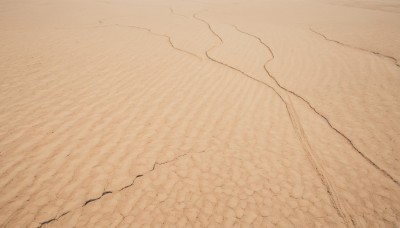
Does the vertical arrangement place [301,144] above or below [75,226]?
above

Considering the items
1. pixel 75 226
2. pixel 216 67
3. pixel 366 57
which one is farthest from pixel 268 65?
pixel 75 226

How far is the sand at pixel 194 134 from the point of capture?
2.84 m

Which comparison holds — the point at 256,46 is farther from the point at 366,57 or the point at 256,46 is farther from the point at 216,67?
the point at 366,57

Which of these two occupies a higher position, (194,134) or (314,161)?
(314,161)

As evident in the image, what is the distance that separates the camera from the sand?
284cm

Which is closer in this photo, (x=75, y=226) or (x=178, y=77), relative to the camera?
(x=75, y=226)

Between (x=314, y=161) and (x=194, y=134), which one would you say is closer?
(x=314, y=161)

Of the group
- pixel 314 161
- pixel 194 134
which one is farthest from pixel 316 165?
pixel 194 134

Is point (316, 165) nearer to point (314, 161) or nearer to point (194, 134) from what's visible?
point (314, 161)

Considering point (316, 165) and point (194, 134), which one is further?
point (194, 134)

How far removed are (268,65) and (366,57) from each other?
333cm

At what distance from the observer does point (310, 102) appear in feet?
16.7

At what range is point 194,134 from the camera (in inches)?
156

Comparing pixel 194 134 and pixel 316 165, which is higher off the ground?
pixel 316 165
